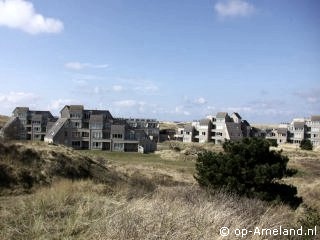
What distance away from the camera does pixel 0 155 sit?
2377 cm

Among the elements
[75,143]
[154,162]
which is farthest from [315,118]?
[154,162]

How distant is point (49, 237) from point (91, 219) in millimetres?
1090

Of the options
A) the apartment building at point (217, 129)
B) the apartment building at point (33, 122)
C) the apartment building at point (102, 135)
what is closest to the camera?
the apartment building at point (102, 135)

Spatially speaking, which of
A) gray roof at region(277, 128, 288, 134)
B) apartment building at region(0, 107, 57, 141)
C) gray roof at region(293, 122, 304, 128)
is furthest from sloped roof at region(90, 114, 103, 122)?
gray roof at region(293, 122, 304, 128)

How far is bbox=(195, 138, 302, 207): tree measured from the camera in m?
24.6

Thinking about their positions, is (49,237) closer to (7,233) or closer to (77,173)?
(7,233)

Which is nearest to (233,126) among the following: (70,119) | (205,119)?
(205,119)

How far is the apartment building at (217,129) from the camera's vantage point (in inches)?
4535

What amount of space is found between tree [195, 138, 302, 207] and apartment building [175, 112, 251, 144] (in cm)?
8585

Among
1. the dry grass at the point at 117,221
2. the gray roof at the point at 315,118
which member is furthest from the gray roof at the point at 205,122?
the dry grass at the point at 117,221

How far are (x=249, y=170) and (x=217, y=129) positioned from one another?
94843mm

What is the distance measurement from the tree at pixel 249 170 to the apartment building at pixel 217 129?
282 ft

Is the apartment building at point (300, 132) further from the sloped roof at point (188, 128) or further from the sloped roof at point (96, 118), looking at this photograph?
the sloped roof at point (96, 118)

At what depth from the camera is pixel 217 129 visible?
392 feet
